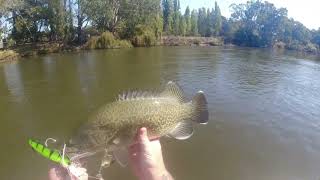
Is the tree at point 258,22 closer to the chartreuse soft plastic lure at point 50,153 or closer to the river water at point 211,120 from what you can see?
the river water at point 211,120

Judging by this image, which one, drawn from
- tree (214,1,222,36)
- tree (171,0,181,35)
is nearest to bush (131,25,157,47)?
Result: tree (171,0,181,35)

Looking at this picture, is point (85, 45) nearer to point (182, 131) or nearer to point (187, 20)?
point (182, 131)

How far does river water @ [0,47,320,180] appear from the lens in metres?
8.04

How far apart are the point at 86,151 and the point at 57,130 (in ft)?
25.9

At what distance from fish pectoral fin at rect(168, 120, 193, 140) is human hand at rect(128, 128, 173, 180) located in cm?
20

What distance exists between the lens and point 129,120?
9.86 feet

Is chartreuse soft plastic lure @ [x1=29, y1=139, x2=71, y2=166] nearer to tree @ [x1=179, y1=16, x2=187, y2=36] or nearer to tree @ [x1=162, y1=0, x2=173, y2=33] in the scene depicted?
tree @ [x1=162, y1=0, x2=173, y2=33]

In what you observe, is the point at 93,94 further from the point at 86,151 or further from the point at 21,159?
the point at 86,151

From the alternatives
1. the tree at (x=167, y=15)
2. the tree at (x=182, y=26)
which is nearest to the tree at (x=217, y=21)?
the tree at (x=182, y=26)

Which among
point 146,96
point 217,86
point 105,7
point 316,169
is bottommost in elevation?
point 316,169

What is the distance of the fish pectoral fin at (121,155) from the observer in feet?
10.2

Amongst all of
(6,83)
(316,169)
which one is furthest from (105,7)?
(316,169)

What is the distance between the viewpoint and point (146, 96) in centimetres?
313

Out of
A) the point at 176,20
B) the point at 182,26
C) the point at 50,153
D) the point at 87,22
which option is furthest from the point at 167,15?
the point at 50,153
